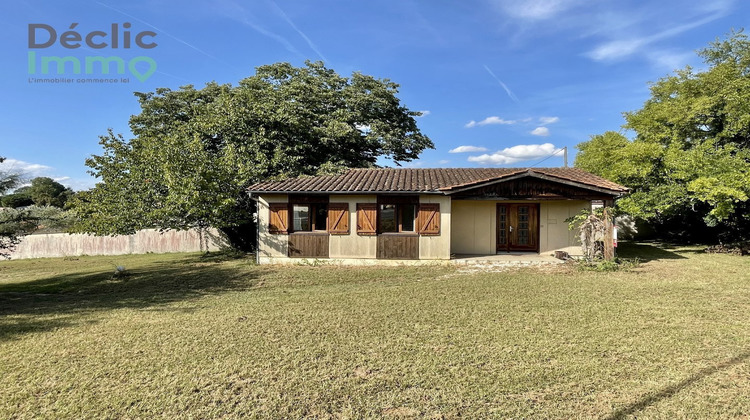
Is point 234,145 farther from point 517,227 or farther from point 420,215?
point 517,227

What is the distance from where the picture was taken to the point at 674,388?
3.57m

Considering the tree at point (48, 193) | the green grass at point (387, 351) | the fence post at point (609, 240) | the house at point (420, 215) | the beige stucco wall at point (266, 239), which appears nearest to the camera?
Result: the green grass at point (387, 351)

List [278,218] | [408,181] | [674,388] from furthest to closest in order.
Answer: [408,181] → [278,218] → [674,388]

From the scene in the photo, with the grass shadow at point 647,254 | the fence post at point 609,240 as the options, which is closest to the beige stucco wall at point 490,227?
the fence post at point 609,240

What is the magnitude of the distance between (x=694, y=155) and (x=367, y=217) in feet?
36.6

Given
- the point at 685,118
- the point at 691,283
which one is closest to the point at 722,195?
Answer: the point at 691,283

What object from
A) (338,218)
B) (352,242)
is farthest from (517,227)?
(338,218)

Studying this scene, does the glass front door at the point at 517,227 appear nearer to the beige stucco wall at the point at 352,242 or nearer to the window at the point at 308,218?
the beige stucco wall at the point at 352,242

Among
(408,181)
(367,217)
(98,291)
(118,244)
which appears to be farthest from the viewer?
(118,244)

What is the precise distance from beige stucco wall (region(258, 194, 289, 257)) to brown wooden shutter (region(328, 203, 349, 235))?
1.67 meters

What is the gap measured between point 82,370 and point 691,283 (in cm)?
1127

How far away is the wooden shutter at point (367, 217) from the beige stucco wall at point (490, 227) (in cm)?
317

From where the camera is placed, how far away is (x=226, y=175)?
13516 millimetres

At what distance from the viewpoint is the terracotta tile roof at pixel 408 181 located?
11.7 meters
